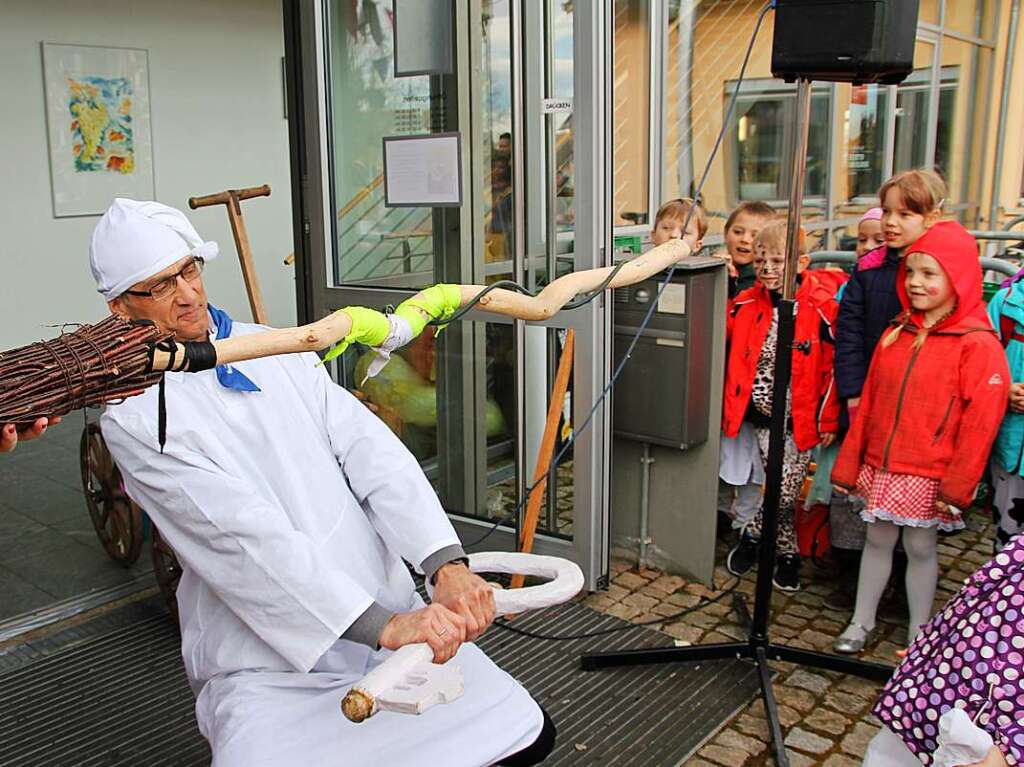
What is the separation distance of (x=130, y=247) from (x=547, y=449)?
1.94 meters

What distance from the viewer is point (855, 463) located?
3488 millimetres

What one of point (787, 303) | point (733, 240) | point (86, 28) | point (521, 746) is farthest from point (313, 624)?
point (86, 28)

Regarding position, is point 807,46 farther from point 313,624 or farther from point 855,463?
point 313,624

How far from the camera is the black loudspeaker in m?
2.69

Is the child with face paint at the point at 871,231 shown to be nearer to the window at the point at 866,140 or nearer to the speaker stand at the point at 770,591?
the speaker stand at the point at 770,591

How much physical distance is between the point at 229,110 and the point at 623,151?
3339 mm

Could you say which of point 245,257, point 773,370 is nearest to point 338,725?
point 773,370

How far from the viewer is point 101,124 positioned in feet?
22.7

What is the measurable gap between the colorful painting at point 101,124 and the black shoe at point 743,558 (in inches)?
202

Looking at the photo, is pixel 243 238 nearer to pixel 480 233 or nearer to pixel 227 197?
pixel 227 197

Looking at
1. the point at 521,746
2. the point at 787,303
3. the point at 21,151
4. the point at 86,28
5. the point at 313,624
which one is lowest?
the point at 521,746

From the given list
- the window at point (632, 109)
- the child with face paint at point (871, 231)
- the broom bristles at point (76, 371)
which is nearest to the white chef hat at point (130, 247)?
the broom bristles at point (76, 371)

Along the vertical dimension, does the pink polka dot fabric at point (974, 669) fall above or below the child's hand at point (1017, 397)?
below

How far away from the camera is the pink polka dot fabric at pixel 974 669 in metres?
1.75
